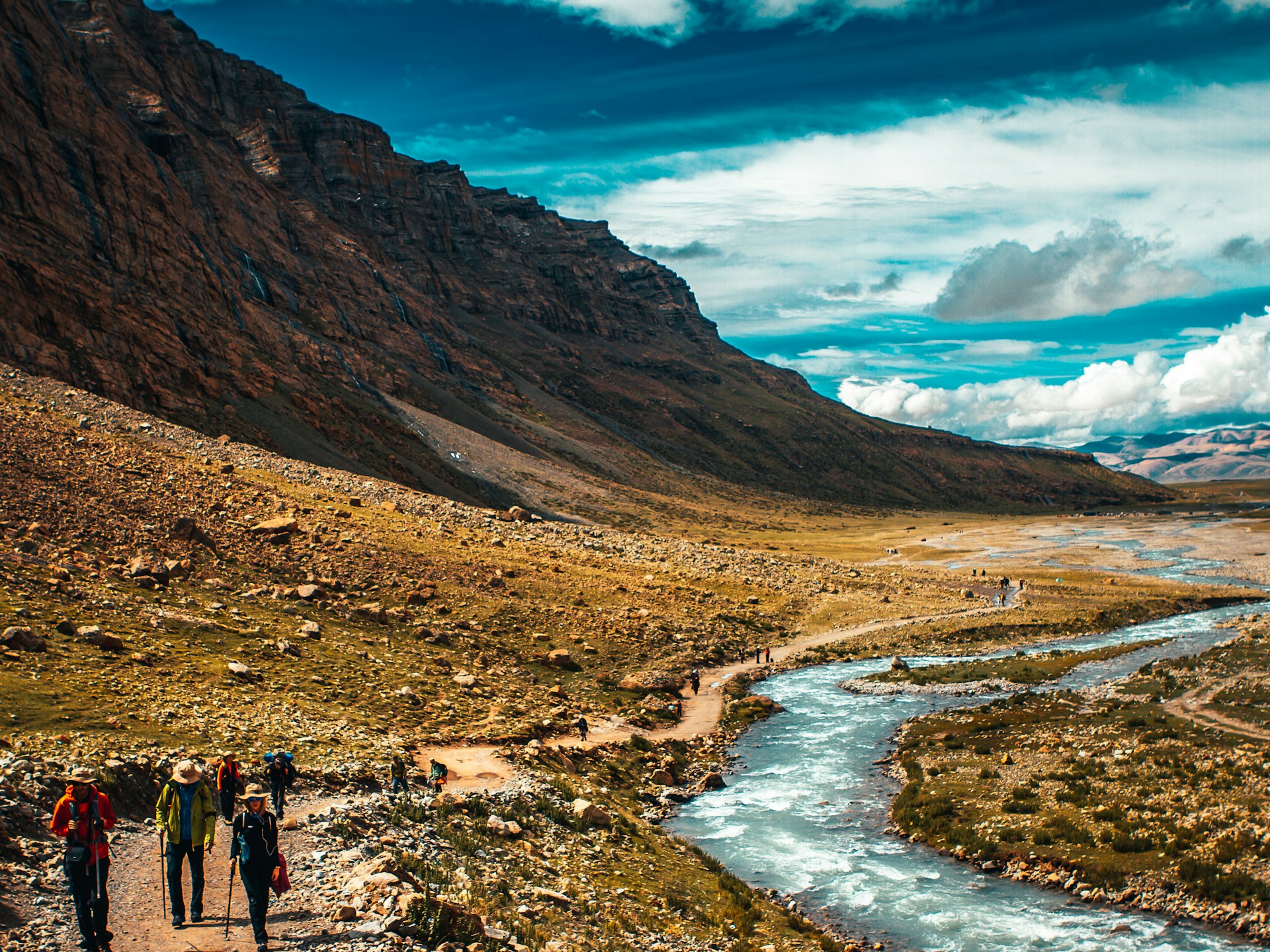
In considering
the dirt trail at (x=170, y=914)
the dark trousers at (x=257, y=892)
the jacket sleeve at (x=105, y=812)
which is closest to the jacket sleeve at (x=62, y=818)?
A: the jacket sleeve at (x=105, y=812)

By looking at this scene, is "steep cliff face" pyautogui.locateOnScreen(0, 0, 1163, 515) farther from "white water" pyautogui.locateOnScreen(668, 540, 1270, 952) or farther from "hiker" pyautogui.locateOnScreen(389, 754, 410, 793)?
"white water" pyautogui.locateOnScreen(668, 540, 1270, 952)

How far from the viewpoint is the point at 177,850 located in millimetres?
13711

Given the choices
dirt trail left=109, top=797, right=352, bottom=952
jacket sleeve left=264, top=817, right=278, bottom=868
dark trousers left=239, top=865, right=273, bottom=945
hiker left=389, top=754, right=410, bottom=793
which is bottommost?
hiker left=389, top=754, right=410, bottom=793

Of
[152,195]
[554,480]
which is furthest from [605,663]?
[152,195]

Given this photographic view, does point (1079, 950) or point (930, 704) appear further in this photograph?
point (930, 704)

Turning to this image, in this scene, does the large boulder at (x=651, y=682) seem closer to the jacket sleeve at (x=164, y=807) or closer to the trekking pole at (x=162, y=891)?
the trekking pole at (x=162, y=891)

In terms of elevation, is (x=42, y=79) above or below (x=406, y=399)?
above

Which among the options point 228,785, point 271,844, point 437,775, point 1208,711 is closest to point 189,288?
point 437,775

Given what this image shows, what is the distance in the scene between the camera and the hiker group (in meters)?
12.4

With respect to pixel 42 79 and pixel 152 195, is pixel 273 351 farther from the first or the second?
pixel 42 79

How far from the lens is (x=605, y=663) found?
47.5 metres

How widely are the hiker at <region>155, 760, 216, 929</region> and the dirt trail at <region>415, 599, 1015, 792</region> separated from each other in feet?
38.0

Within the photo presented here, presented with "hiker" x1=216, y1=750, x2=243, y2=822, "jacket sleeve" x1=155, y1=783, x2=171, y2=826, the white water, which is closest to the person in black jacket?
"jacket sleeve" x1=155, y1=783, x2=171, y2=826

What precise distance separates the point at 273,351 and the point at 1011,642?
316 ft
